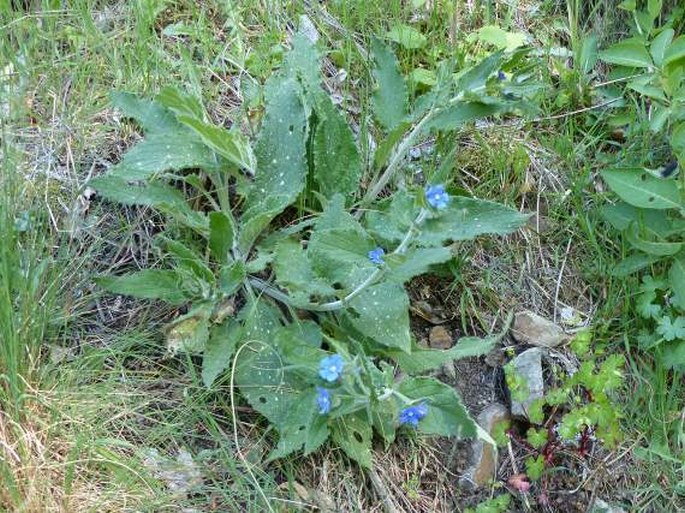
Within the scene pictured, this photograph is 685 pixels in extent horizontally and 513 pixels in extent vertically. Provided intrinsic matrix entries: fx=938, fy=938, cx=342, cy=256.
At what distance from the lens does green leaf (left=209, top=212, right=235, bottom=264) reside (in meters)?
2.38

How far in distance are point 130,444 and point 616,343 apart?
1461 mm

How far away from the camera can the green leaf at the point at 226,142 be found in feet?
7.68

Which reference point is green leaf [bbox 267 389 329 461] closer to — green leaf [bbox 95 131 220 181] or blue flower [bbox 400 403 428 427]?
blue flower [bbox 400 403 428 427]

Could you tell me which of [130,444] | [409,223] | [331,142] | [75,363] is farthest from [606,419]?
[75,363]

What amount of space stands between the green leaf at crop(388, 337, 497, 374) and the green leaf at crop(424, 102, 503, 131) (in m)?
0.62

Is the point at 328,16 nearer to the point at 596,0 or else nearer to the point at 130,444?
the point at 596,0

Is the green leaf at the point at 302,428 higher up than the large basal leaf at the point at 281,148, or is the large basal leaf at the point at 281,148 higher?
the large basal leaf at the point at 281,148

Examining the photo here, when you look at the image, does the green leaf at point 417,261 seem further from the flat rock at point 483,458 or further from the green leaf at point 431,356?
the flat rock at point 483,458

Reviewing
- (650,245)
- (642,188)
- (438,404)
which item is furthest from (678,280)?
(438,404)

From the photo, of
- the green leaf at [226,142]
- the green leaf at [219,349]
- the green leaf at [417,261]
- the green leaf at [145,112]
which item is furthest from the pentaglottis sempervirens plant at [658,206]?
the green leaf at [145,112]

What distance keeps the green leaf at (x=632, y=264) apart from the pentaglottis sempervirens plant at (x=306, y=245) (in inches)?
19.7

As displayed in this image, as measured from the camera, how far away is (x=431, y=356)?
2.48 m

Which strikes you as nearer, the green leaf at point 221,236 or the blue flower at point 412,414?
the blue flower at point 412,414

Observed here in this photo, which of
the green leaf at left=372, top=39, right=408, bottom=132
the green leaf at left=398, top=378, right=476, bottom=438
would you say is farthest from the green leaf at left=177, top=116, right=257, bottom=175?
the green leaf at left=398, top=378, right=476, bottom=438
